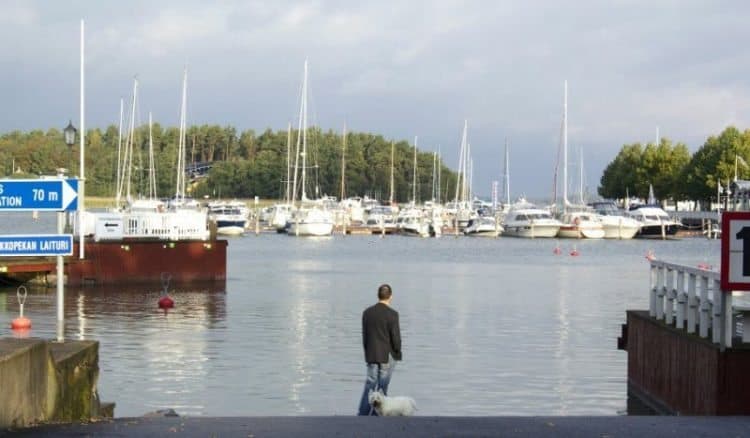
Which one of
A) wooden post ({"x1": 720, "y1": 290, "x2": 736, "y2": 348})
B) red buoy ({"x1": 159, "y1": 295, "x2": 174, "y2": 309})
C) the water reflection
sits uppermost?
wooden post ({"x1": 720, "y1": 290, "x2": 736, "y2": 348})

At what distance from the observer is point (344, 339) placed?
130ft

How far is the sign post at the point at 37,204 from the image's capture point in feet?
59.9

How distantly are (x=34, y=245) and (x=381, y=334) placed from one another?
15.4 feet

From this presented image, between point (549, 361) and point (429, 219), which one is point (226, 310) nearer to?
point (549, 361)

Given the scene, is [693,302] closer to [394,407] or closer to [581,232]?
[394,407]

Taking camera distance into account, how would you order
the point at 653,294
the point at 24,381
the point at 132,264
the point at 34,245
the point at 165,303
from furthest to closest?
the point at 132,264, the point at 165,303, the point at 653,294, the point at 34,245, the point at 24,381

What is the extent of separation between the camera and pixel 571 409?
2584 cm

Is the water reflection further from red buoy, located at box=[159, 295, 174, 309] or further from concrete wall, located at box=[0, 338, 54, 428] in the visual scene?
concrete wall, located at box=[0, 338, 54, 428]

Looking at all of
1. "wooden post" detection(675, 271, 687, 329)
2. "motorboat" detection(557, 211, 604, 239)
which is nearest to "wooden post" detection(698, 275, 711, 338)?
"wooden post" detection(675, 271, 687, 329)

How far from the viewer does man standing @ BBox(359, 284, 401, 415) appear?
19.3 m

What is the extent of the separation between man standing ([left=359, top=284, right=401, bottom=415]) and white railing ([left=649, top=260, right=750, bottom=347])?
14.3ft

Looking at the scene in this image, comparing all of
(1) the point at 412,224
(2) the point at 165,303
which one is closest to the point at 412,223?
(1) the point at 412,224

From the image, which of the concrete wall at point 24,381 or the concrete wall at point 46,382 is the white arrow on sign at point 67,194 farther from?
the concrete wall at point 24,381

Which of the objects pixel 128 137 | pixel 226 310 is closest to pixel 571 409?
pixel 226 310
